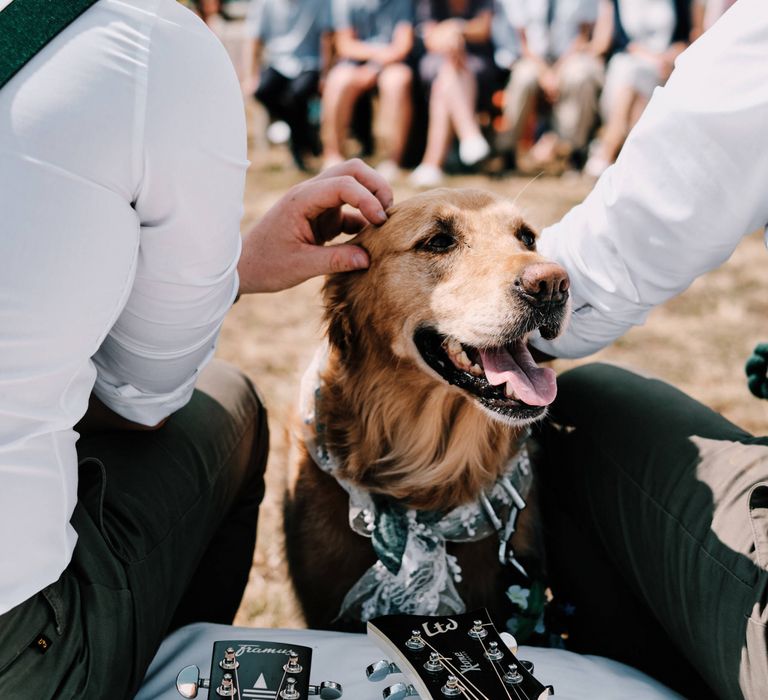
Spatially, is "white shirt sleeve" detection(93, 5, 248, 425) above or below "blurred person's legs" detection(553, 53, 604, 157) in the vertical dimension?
above

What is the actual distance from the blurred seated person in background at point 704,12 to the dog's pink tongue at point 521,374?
285 inches

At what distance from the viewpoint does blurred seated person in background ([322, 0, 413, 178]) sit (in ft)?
29.4

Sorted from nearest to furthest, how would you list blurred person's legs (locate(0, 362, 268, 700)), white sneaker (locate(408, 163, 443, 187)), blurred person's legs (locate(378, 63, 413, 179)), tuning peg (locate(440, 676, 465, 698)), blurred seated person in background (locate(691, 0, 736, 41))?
blurred person's legs (locate(0, 362, 268, 700))
tuning peg (locate(440, 676, 465, 698))
blurred seated person in background (locate(691, 0, 736, 41))
white sneaker (locate(408, 163, 443, 187))
blurred person's legs (locate(378, 63, 413, 179))

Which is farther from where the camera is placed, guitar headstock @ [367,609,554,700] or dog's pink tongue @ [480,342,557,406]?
dog's pink tongue @ [480,342,557,406]

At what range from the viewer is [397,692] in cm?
146

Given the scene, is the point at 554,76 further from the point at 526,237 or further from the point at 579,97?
the point at 526,237

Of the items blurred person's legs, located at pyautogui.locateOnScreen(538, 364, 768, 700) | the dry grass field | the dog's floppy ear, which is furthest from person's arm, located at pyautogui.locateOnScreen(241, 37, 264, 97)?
blurred person's legs, located at pyautogui.locateOnScreen(538, 364, 768, 700)

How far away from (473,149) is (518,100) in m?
1.37

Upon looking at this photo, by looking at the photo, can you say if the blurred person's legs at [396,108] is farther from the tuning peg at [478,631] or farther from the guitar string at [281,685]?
the guitar string at [281,685]

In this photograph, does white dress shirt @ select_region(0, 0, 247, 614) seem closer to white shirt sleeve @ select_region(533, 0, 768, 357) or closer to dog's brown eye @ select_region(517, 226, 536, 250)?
white shirt sleeve @ select_region(533, 0, 768, 357)

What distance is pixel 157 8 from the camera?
3.82 feet

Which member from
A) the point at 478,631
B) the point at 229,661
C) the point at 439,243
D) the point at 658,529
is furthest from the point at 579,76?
the point at 229,661

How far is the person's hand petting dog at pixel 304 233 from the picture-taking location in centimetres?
197

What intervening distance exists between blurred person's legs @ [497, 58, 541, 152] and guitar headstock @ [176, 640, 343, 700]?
27.2ft
